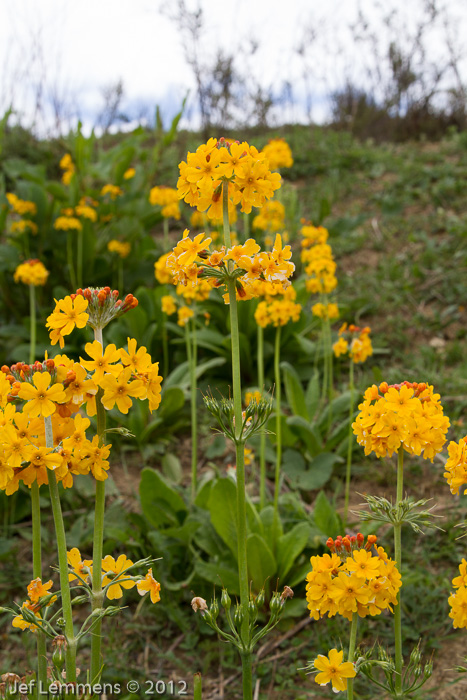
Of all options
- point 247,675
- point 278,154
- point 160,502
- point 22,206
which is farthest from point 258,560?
point 22,206

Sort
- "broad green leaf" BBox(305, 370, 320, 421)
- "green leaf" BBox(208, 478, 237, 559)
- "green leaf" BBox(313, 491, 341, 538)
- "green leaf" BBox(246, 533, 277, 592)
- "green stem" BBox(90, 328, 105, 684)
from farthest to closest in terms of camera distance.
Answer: "broad green leaf" BBox(305, 370, 320, 421) → "green leaf" BBox(313, 491, 341, 538) → "green leaf" BBox(208, 478, 237, 559) → "green leaf" BBox(246, 533, 277, 592) → "green stem" BBox(90, 328, 105, 684)

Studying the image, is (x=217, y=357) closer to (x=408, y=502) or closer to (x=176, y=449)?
(x=176, y=449)

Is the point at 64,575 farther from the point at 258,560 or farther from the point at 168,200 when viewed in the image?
the point at 168,200

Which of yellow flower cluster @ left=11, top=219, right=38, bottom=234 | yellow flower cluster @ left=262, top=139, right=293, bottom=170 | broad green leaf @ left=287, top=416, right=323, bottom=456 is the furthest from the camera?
yellow flower cluster @ left=11, top=219, right=38, bottom=234

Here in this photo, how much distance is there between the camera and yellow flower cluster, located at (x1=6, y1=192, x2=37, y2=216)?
4.63 metres

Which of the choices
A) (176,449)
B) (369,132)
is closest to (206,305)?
(176,449)

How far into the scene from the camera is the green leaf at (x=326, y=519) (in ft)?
8.21

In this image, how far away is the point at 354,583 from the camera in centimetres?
133

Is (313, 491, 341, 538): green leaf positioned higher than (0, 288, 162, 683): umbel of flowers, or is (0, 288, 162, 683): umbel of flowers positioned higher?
(0, 288, 162, 683): umbel of flowers

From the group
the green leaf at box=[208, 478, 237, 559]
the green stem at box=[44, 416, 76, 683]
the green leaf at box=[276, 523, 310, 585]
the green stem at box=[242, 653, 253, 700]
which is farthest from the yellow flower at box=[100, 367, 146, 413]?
the green leaf at box=[276, 523, 310, 585]

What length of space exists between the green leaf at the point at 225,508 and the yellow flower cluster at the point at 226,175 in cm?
129

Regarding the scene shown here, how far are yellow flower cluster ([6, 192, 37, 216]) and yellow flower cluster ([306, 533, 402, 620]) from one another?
4.12m

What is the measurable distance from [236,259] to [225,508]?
1.31 m

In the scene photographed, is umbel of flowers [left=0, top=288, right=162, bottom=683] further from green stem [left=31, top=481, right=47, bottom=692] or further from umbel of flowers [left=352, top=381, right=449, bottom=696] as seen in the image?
umbel of flowers [left=352, top=381, right=449, bottom=696]
